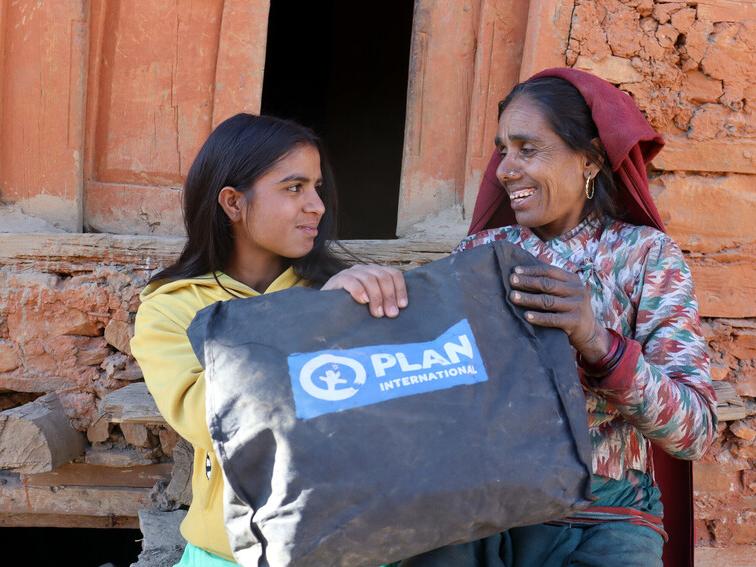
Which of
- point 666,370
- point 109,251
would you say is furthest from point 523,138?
point 109,251

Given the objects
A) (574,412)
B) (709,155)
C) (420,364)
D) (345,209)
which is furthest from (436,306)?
(345,209)

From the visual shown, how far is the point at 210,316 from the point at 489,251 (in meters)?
0.54

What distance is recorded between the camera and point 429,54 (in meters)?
3.19

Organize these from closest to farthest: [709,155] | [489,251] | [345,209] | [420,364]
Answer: [420,364]
[489,251]
[709,155]
[345,209]

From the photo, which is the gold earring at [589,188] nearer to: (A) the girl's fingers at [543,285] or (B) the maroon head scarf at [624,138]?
(B) the maroon head scarf at [624,138]

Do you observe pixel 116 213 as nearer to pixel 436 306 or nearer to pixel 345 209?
pixel 436 306

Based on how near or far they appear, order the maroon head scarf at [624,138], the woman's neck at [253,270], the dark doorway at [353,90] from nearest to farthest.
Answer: the maroon head scarf at [624,138] → the woman's neck at [253,270] → the dark doorway at [353,90]

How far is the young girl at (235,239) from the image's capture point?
185 cm

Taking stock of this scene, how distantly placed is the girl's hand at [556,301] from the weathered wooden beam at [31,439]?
205cm

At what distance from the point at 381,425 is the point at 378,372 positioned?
0.31 ft

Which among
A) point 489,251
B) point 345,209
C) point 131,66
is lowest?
point 345,209

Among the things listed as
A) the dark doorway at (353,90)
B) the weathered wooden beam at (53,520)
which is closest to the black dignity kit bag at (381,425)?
the weathered wooden beam at (53,520)

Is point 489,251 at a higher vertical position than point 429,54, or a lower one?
lower

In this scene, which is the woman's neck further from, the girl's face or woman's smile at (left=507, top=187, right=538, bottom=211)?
woman's smile at (left=507, top=187, right=538, bottom=211)
